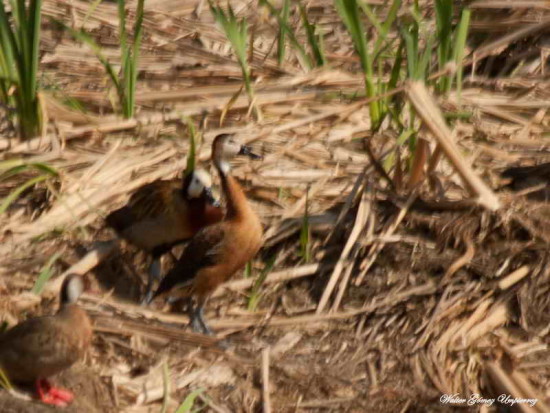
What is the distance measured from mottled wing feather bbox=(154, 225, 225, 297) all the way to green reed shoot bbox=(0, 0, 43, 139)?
4.20ft

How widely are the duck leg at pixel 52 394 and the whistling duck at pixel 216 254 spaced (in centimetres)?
87

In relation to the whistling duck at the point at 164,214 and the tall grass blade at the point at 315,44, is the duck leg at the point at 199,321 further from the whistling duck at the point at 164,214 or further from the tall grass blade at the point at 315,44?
the tall grass blade at the point at 315,44

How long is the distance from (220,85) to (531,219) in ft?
7.80

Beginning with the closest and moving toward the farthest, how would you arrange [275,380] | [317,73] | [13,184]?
[275,380], [13,184], [317,73]

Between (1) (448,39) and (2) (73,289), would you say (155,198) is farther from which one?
(1) (448,39)

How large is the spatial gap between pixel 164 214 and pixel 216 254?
58cm

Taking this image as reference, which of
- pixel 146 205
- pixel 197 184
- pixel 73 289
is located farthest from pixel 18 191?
pixel 73 289

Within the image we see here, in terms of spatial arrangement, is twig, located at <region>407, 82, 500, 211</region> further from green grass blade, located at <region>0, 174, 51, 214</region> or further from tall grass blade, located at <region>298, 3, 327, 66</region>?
green grass blade, located at <region>0, 174, 51, 214</region>

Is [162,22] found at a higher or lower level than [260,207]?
higher

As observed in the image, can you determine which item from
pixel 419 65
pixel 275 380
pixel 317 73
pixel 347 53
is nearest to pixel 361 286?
pixel 275 380

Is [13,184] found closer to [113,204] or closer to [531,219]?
[113,204]

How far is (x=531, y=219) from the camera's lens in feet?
19.8

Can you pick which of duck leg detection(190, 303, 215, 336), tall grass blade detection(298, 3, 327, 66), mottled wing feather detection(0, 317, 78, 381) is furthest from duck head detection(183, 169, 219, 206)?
mottled wing feather detection(0, 317, 78, 381)

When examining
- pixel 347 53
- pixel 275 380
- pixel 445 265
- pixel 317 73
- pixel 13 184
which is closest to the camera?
pixel 275 380
